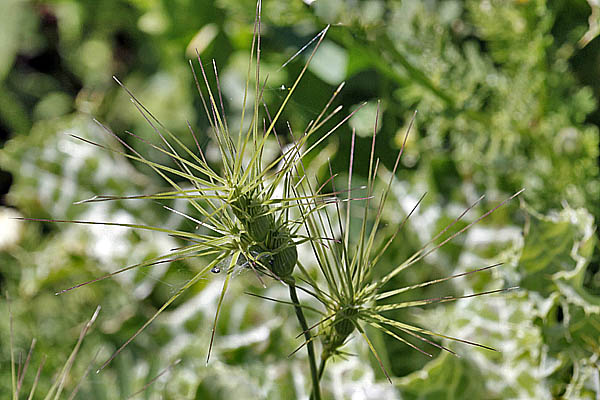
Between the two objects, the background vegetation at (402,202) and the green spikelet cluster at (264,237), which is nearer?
the green spikelet cluster at (264,237)

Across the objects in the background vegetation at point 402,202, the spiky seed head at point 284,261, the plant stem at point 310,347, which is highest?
the background vegetation at point 402,202

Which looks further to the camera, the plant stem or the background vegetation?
the background vegetation

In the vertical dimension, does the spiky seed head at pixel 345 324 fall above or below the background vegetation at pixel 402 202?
below

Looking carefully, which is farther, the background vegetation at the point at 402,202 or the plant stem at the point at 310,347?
the background vegetation at the point at 402,202

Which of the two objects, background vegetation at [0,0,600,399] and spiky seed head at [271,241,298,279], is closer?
spiky seed head at [271,241,298,279]

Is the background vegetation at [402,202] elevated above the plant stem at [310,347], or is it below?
above

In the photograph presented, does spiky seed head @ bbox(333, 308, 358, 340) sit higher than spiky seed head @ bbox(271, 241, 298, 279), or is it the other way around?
spiky seed head @ bbox(271, 241, 298, 279)

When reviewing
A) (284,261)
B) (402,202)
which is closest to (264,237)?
(284,261)

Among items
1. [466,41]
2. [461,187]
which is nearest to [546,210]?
[461,187]

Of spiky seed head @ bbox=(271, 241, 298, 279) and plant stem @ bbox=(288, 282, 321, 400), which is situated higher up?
spiky seed head @ bbox=(271, 241, 298, 279)

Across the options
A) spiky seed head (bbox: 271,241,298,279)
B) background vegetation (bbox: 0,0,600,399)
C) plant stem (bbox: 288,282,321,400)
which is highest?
background vegetation (bbox: 0,0,600,399)
